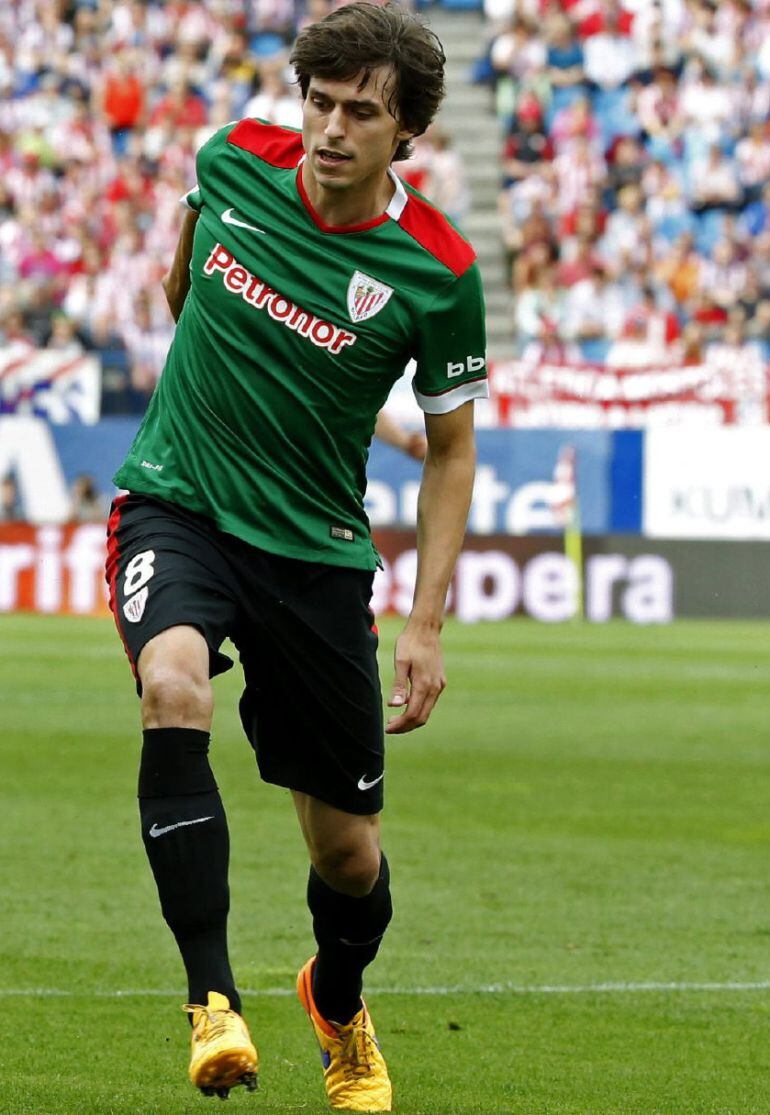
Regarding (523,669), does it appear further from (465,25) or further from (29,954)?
(465,25)

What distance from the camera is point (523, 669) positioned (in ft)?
59.5

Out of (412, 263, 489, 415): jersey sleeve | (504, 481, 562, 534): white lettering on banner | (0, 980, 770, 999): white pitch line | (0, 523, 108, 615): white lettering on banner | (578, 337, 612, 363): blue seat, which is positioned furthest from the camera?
(578, 337, 612, 363): blue seat

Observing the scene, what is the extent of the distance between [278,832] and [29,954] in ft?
9.36

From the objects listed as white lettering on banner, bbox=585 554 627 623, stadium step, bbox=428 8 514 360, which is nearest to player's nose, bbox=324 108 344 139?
white lettering on banner, bbox=585 554 627 623

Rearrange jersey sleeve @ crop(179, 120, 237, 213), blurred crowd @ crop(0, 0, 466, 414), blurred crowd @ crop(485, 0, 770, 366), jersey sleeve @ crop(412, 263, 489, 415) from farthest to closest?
blurred crowd @ crop(485, 0, 770, 366), blurred crowd @ crop(0, 0, 466, 414), jersey sleeve @ crop(179, 120, 237, 213), jersey sleeve @ crop(412, 263, 489, 415)

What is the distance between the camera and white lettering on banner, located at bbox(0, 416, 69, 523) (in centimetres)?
2369

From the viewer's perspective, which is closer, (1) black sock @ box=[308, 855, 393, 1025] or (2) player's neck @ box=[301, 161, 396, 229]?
(2) player's neck @ box=[301, 161, 396, 229]

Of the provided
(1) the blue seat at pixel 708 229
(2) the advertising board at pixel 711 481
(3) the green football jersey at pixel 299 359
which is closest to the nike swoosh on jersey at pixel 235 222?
(3) the green football jersey at pixel 299 359

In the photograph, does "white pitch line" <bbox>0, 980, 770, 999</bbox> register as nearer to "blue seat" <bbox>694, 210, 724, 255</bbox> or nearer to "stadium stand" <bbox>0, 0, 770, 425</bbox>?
"stadium stand" <bbox>0, 0, 770, 425</bbox>

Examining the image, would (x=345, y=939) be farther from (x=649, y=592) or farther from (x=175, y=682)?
(x=649, y=592)

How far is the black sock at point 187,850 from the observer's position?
14.2 feet

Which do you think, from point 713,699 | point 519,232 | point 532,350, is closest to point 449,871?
point 713,699

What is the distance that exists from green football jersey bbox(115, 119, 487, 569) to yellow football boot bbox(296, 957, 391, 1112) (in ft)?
3.67

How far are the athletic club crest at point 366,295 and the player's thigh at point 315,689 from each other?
0.57m
